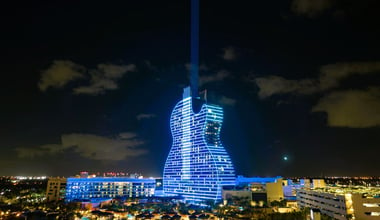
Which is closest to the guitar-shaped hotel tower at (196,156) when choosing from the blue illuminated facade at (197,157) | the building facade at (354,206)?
the blue illuminated facade at (197,157)

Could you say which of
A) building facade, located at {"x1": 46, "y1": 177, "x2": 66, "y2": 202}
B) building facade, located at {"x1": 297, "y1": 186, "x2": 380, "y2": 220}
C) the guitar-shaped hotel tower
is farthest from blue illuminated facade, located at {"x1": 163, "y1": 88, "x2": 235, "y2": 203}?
building facade, located at {"x1": 46, "y1": 177, "x2": 66, "y2": 202}

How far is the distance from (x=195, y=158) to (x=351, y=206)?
5299cm

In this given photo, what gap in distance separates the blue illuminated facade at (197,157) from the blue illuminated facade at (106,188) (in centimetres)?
1344

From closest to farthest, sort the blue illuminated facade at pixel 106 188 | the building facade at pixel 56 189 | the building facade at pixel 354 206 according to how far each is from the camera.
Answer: the building facade at pixel 354 206 < the building facade at pixel 56 189 < the blue illuminated facade at pixel 106 188

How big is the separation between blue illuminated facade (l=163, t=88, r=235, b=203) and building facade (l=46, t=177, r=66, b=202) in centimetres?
4007

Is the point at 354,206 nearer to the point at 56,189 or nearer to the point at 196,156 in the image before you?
the point at 196,156

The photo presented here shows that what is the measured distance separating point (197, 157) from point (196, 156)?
2.31 ft

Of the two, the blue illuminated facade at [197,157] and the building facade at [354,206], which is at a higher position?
the blue illuminated facade at [197,157]

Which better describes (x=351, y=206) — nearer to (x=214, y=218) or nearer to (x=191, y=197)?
(x=214, y=218)

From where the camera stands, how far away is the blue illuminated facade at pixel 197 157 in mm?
92375

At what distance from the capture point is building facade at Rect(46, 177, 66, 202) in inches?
4363

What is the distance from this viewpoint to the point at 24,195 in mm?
114062

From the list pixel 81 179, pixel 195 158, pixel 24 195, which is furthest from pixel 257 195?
pixel 24 195

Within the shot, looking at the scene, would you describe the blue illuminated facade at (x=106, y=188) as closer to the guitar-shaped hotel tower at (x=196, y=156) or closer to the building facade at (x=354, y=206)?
the guitar-shaped hotel tower at (x=196, y=156)
